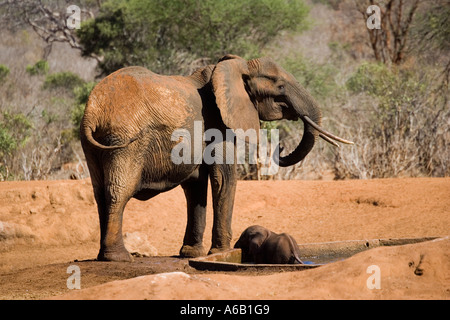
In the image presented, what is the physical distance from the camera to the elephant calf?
729 centimetres

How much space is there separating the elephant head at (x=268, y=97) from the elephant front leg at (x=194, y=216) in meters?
0.95

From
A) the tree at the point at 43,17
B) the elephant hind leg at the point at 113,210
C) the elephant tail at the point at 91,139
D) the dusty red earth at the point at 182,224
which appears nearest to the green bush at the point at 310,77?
the dusty red earth at the point at 182,224

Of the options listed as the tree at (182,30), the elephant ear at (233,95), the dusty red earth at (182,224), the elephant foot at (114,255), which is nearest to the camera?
the dusty red earth at (182,224)

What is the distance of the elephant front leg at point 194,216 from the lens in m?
8.30

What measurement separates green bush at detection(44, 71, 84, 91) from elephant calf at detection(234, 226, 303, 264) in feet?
65.0

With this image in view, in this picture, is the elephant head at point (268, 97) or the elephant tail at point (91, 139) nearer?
the elephant tail at point (91, 139)

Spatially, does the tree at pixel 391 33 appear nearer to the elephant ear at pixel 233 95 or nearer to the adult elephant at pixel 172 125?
the adult elephant at pixel 172 125

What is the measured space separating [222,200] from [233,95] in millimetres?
1203

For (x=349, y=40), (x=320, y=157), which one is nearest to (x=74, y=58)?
(x=349, y=40)
